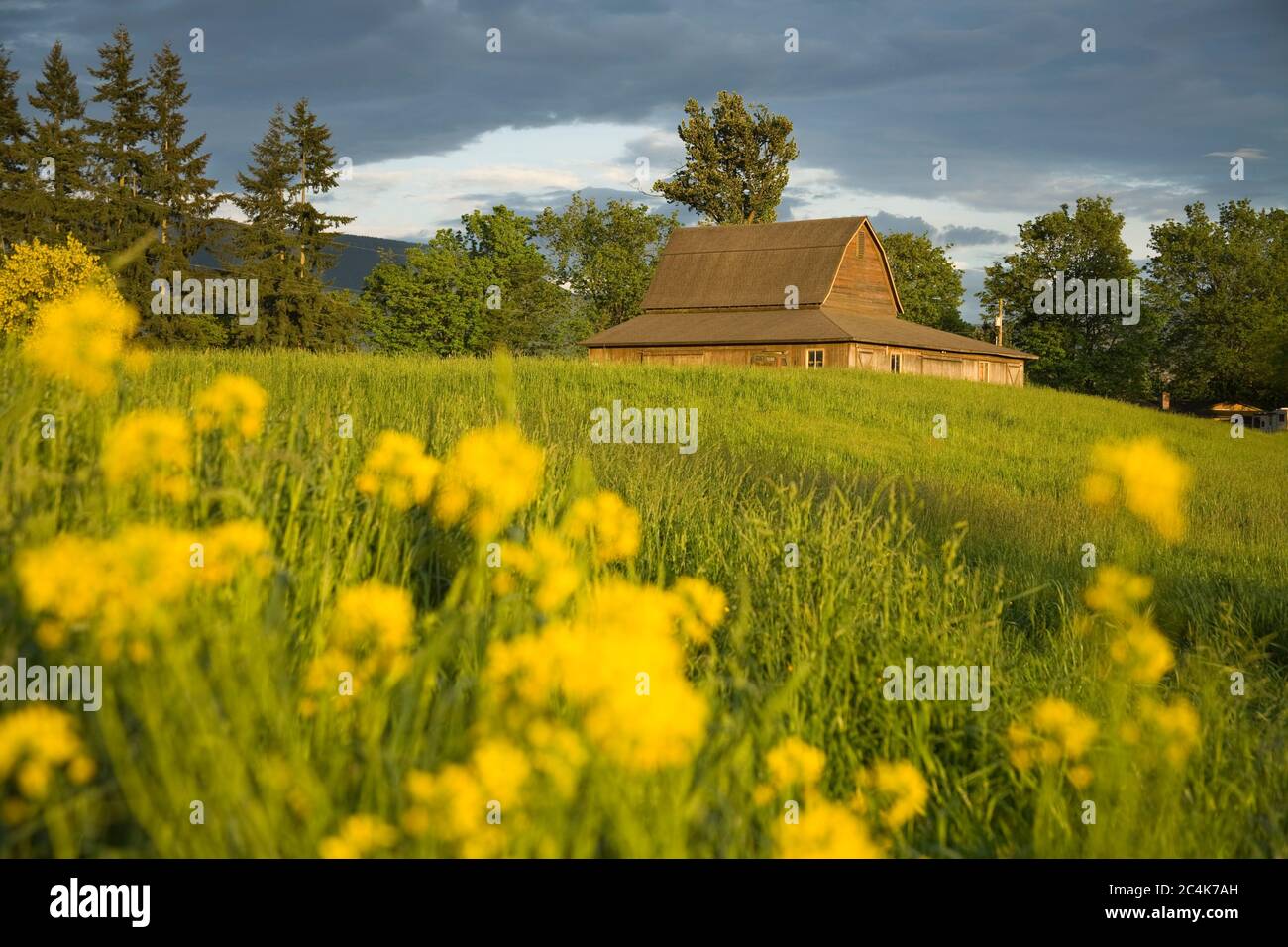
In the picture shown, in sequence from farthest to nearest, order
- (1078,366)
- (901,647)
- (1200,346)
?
(1200,346)
(1078,366)
(901,647)

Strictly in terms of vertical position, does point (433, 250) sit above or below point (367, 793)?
above

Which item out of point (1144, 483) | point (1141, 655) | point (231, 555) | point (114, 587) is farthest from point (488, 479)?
point (1141, 655)

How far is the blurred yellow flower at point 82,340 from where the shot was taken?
10.9ft

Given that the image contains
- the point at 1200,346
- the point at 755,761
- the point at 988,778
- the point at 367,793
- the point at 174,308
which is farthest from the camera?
the point at 1200,346

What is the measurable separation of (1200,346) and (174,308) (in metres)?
59.3

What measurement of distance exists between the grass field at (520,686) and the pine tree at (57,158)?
42.7 metres

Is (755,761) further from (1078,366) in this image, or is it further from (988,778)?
(1078,366)

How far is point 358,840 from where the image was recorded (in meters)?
1.85

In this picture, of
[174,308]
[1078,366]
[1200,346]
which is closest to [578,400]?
[174,308]

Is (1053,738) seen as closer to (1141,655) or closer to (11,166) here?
(1141,655)

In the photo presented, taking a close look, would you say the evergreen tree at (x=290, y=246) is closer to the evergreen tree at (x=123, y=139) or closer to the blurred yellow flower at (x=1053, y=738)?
the evergreen tree at (x=123, y=139)

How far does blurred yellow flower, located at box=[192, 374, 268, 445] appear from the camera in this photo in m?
3.44

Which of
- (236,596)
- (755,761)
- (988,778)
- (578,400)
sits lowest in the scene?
(988,778)
